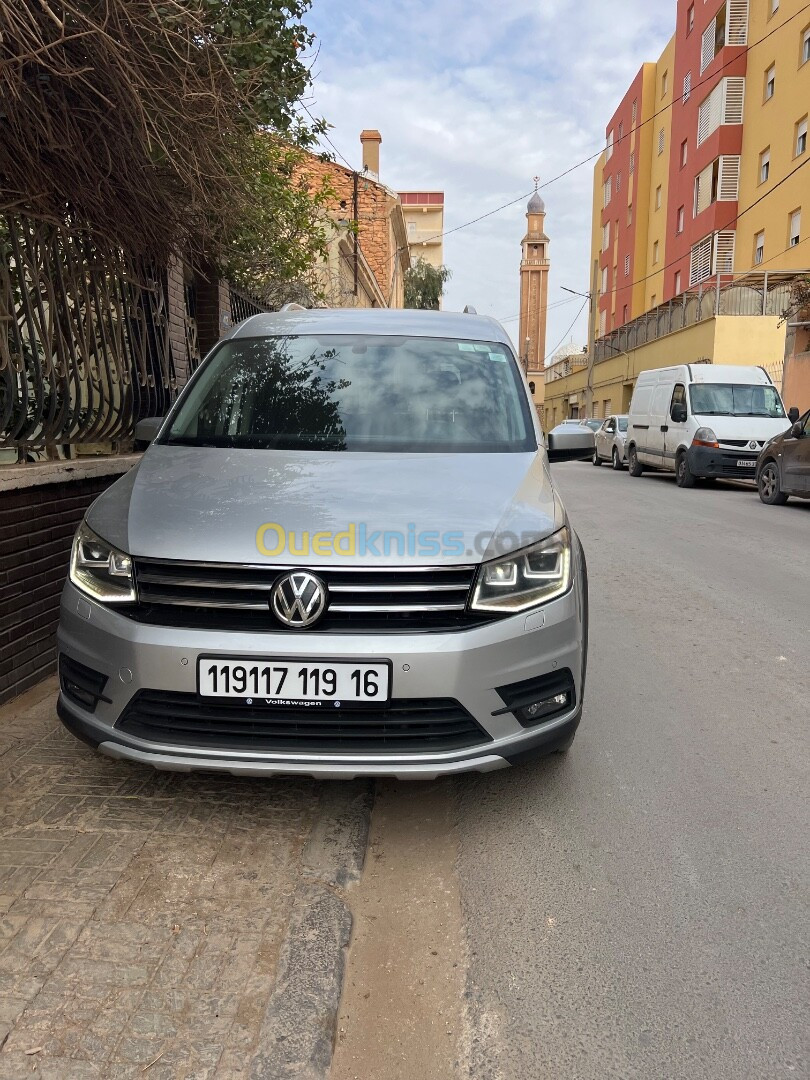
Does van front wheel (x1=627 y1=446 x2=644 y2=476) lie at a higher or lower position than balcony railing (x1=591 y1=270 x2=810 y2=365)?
lower

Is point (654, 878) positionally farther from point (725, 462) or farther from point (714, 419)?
point (714, 419)

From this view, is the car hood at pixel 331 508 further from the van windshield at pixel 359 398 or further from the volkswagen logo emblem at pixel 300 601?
the van windshield at pixel 359 398

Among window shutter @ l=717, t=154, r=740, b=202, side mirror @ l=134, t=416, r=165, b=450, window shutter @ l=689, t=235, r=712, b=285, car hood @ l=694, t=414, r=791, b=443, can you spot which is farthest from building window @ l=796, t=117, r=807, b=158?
side mirror @ l=134, t=416, r=165, b=450

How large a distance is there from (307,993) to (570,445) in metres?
2.78

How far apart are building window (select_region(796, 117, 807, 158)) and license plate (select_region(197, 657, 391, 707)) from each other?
93.5 feet

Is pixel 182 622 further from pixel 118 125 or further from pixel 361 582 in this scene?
pixel 118 125

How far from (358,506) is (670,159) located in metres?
39.2

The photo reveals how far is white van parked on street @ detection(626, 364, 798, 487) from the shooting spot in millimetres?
15445

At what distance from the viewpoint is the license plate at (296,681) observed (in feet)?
8.29

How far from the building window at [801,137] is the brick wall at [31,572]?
27.4 meters

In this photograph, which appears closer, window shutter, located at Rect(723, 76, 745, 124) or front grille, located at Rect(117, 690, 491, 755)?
front grille, located at Rect(117, 690, 491, 755)

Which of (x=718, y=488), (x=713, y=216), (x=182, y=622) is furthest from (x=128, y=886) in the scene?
(x=713, y=216)

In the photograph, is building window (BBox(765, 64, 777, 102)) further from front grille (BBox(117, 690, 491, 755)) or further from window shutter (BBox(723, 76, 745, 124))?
front grille (BBox(117, 690, 491, 755))

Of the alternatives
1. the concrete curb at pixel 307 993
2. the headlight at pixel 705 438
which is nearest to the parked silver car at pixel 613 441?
the headlight at pixel 705 438
